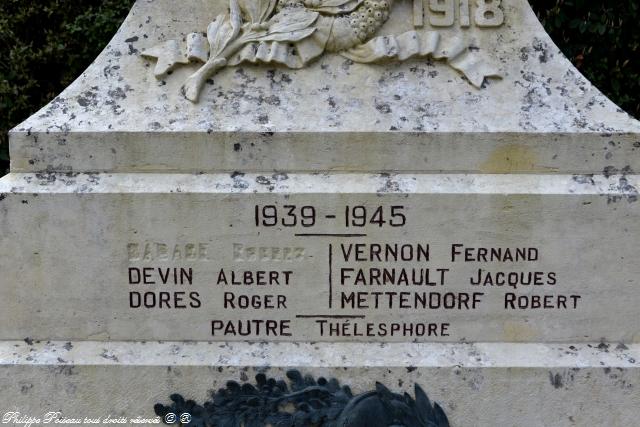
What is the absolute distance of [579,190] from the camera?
3047 millimetres

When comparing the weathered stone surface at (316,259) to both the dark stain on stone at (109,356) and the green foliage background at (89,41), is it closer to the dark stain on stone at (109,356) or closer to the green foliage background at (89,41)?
the dark stain on stone at (109,356)

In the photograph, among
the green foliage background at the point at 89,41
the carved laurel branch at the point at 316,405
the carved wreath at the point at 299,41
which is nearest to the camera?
the carved laurel branch at the point at 316,405

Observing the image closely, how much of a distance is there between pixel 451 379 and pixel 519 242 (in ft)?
1.85

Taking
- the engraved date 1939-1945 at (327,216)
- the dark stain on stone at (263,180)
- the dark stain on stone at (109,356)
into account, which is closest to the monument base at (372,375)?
the dark stain on stone at (109,356)

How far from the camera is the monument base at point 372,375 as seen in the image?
3051 mm

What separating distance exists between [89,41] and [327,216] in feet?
9.38

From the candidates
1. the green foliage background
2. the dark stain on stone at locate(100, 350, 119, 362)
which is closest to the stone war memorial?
the dark stain on stone at locate(100, 350, 119, 362)

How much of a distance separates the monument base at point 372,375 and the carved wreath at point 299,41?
102 centimetres

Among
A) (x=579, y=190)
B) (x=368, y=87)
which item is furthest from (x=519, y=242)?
(x=368, y=87)

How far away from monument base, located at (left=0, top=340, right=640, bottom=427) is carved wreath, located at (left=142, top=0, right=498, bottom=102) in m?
1.02

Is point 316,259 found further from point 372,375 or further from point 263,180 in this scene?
point 372,375

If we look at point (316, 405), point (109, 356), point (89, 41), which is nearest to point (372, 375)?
point (316, 405)

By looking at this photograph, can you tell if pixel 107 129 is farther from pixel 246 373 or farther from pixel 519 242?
pixel 519 242

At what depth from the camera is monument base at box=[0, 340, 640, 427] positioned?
10.0ft
